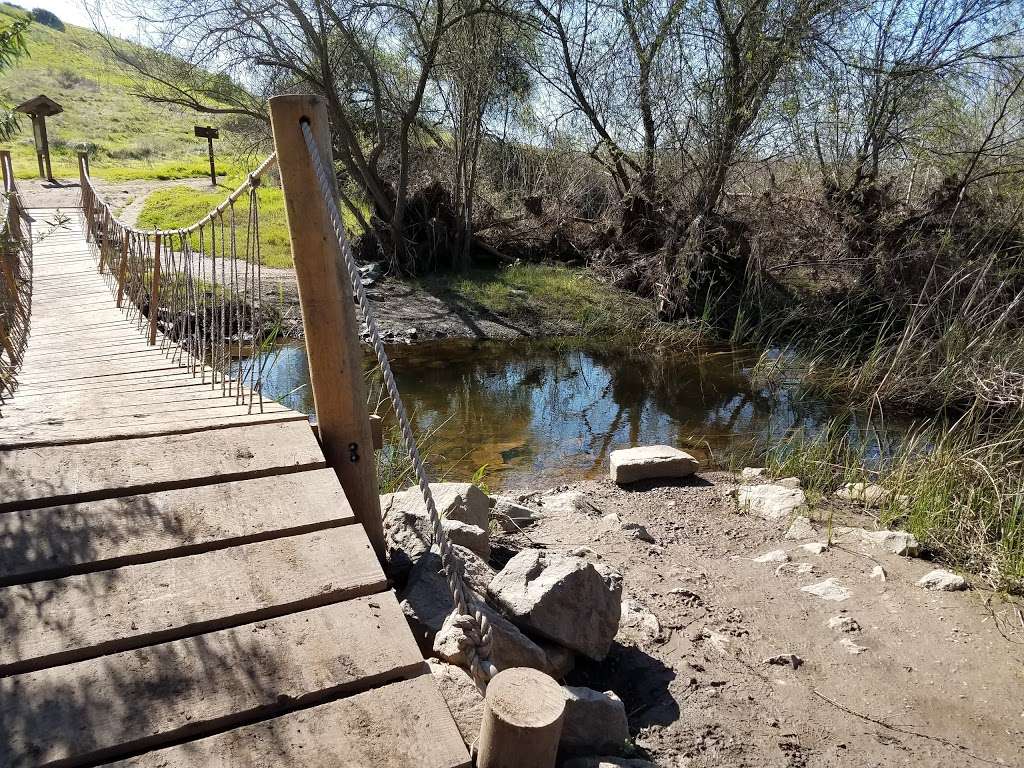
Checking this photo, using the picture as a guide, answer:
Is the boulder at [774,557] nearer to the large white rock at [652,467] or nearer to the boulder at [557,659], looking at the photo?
the large white rock at [652,467]

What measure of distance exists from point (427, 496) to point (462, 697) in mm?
593

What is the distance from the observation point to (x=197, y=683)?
1567mm

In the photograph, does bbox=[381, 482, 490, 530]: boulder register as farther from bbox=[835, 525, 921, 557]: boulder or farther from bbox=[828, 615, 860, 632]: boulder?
bbox=[835, 525, 921, 557]: boulder

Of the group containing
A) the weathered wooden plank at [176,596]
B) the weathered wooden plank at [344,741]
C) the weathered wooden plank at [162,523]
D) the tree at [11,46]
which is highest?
the tree at [11,46]

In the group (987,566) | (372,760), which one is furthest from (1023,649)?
(372,760)

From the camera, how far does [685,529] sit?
4488 mm

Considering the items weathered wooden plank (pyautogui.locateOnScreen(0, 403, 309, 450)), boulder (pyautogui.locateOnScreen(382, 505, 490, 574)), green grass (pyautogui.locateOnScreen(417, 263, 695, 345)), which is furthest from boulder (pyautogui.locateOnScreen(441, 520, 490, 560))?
green grass (pyautogui.locateOnScreen(417, 263, 695, 345))

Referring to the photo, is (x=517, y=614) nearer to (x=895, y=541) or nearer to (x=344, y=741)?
(x=344, y=741)

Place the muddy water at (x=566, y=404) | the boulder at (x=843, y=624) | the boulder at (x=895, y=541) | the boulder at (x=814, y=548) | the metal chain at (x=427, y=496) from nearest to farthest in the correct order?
the metal chain at (x=427, y=496), the boulder at (x=843, y=624), the boulder at (x=895, y=541), the boulder at (x=814, y=548), the muddy water at (x=566, y=404)

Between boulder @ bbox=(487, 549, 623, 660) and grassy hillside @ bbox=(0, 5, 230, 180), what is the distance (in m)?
10.8

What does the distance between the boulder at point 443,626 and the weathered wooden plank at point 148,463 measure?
0.60m

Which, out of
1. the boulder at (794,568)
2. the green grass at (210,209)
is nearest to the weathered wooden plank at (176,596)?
the boulder at (794,568)

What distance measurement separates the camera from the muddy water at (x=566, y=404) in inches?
248

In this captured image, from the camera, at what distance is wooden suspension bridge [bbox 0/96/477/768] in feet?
4.83
